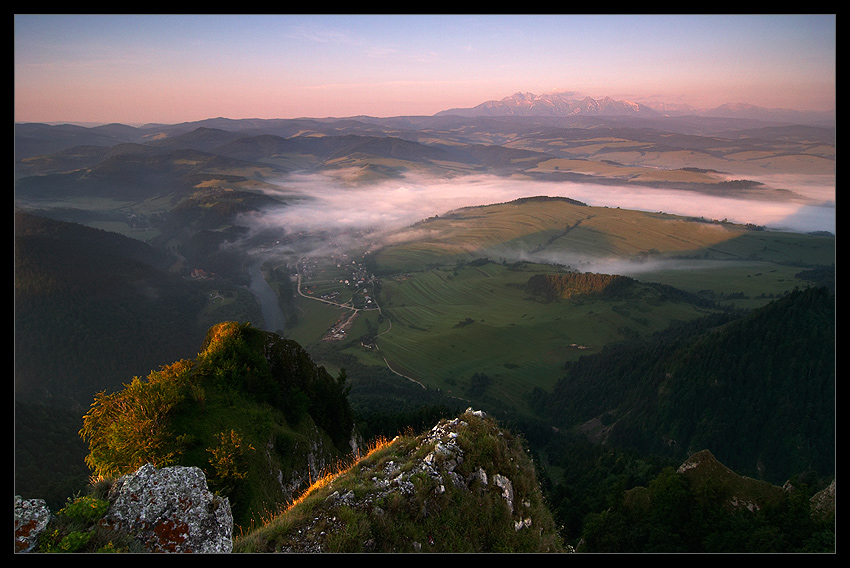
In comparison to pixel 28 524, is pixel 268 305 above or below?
below

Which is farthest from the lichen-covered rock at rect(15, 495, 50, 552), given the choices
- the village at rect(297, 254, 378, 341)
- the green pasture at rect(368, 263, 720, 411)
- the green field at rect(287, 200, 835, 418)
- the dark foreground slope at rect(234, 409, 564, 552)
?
the village at rect(297, 254, 378, 341)

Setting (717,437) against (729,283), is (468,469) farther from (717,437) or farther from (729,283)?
(729,283)

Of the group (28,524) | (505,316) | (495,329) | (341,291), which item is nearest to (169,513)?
Result: (28,524)

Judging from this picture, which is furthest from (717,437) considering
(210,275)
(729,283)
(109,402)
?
(210,275)

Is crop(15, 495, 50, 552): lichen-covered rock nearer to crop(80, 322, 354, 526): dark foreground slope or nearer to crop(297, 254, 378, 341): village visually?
crop(80, 322, 354, 526): dark foreground slope

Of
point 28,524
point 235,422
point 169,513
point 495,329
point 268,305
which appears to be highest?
point 28,524

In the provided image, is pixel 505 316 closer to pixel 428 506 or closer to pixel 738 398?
pixel 738 398
